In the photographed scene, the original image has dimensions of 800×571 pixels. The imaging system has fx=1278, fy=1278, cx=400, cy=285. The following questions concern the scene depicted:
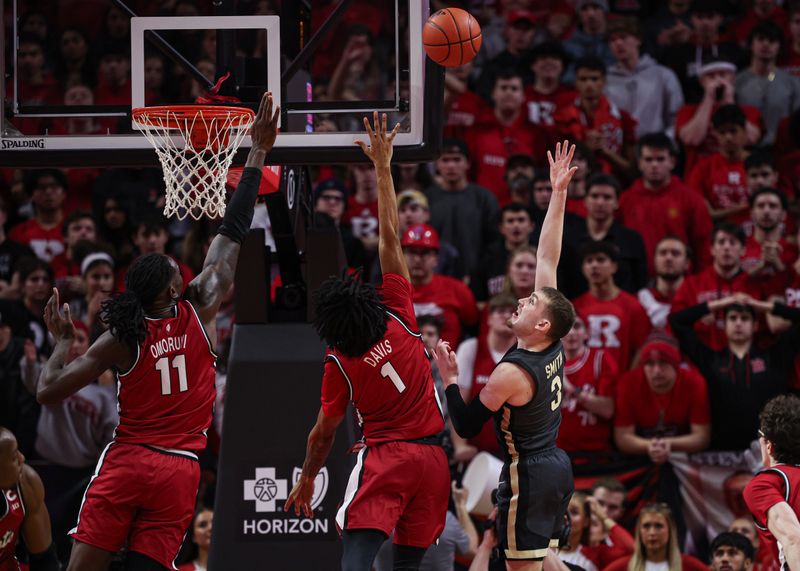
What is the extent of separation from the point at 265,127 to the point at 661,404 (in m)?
4.04

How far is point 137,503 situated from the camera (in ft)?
18.2

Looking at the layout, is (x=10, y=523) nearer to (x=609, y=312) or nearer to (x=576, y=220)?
(x=609, y=312)

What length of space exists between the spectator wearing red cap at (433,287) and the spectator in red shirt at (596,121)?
6.91 feet

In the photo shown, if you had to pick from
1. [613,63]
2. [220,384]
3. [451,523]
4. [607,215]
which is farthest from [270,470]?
[613,63]

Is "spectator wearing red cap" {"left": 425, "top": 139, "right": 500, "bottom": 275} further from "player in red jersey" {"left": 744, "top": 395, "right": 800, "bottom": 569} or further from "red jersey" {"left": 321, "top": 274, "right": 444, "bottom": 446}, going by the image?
"player in red jersey" {"left": 744, "top": 395, "right": 800, "bottom": 569}

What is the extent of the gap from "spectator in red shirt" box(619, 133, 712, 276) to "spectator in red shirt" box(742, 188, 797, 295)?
546 mm

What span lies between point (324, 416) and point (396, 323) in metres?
0.55

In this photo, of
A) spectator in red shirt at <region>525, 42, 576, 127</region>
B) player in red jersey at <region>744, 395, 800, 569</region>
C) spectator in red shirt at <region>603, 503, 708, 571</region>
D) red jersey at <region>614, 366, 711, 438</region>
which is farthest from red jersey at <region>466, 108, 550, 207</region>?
player in red jersey at <region>744, 395, 800, 569</region>

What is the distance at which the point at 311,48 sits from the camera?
6.77 metres

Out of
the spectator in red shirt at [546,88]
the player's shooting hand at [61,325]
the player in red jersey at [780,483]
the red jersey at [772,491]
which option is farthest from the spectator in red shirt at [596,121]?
the player's shooting hand at [61,325]

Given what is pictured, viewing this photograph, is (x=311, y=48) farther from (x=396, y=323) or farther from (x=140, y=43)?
(x=396, y=323)

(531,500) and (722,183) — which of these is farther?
(722,183)

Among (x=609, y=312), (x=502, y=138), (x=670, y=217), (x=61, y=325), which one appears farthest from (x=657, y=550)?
(x=502, y=138)

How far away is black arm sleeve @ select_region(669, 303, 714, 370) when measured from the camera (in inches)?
359
